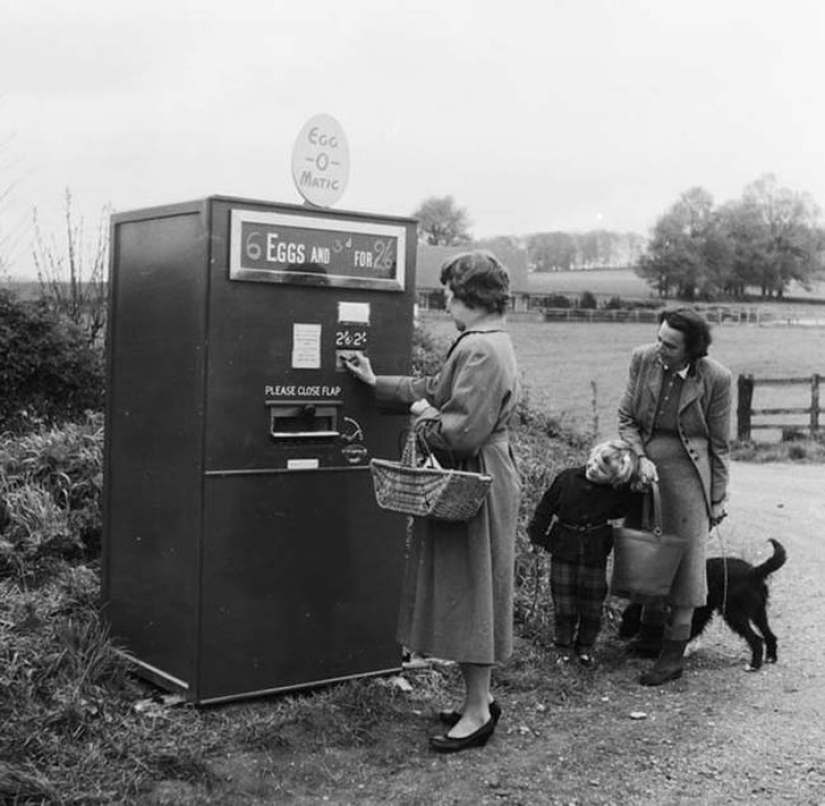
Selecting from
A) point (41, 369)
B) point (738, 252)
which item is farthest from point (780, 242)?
point (41, 369)

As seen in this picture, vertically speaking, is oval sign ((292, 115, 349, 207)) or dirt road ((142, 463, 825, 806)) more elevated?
oval sign ((292, 115, 349, 207))

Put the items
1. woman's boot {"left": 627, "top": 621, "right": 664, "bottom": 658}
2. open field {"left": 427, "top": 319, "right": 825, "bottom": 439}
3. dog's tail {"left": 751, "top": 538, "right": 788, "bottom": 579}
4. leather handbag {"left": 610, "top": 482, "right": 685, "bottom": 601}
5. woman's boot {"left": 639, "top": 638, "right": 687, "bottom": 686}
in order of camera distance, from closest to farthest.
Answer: leather handbag {"left": 610, "top": 482, "right": 685, "bottom": 601}
woman's boot {"left": 639, "top": 638, "right": 687, "bottom": 686}
dog's tail {"left": 751, "top": 538, "right": 788, "bottom": 579}
woman's boot {"left": 627, "top": 621, "right": 664, "bottom": 658}
open field {"left": 427, "top": 319, "right": 825, "bottom": 439}

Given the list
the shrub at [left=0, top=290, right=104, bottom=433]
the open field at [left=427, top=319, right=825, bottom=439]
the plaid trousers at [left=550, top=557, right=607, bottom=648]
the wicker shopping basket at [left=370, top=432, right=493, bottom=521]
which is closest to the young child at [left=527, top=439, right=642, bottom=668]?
the plaid trousers at [left=550, top=557, right=607, bottom=648]

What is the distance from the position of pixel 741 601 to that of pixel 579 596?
3.08ft

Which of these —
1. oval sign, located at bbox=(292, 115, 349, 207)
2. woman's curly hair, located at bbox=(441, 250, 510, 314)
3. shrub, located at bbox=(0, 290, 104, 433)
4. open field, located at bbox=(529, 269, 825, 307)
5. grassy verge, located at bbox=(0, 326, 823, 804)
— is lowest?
grassy verge, located at bbox=(0, 326, 823, 804)

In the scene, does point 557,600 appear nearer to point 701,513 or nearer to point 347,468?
point 701,513

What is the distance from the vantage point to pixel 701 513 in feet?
20.5

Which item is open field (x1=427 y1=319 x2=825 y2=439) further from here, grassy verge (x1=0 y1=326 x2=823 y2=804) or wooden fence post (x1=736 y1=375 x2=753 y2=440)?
grassy verge (x1=0 y1=326 x2=823 y2=804)

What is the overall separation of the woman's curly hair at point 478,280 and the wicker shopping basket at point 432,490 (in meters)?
0.74

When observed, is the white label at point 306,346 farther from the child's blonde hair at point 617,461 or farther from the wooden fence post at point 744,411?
the wooden fence post at point 744,411

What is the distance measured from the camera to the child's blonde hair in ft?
20.1

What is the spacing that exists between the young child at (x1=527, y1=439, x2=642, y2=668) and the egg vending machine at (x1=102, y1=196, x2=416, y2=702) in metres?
1.08

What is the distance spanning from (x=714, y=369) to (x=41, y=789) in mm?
3828

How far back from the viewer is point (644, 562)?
6074 mm
